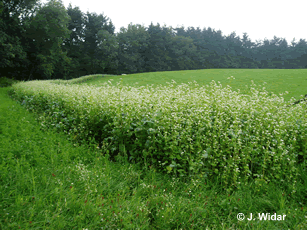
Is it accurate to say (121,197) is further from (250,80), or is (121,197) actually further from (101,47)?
(101,47)

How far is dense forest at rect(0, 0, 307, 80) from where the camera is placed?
33.5 metres

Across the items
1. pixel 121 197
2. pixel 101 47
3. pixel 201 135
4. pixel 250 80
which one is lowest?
pixel 121 197

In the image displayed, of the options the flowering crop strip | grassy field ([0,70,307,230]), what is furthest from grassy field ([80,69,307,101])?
grassy field ([0,70,307,230])

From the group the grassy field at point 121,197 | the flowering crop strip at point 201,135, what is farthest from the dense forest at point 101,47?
the grassy field at point 121,197

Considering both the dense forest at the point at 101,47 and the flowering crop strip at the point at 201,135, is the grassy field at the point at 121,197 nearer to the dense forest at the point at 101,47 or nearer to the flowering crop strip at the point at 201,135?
the flowering crop strip at the point at 201,135

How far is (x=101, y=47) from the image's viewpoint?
4959 cm

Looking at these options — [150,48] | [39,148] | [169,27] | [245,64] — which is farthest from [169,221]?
[245,64]

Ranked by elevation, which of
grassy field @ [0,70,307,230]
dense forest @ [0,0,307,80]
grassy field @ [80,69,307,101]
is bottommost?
grassy field @ [0,70,307,230]

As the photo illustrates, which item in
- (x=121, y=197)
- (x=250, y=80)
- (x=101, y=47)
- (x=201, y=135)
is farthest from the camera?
(x=101, y=47)

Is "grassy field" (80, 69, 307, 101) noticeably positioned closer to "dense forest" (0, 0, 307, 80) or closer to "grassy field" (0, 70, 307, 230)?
"grassy field" (0, 70, 307, 230)

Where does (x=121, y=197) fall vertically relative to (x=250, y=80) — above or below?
below

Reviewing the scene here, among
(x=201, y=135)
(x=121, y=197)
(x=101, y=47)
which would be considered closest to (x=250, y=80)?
(x=201, y=135)

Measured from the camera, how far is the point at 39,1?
113 ft

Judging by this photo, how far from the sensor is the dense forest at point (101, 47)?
33.5 meters
